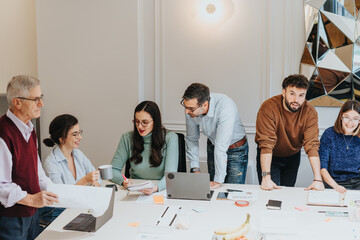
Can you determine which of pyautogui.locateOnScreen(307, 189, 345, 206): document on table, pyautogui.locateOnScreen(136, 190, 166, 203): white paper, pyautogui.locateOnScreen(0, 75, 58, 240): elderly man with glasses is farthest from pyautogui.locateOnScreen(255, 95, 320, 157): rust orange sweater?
pyautogui.locateOnScreen(0, 75, 58, 240): elderly man with glasses


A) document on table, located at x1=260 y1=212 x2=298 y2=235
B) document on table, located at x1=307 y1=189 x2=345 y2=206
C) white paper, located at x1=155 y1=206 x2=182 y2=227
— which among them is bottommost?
white paper, located at x1=155 y1=206 x2=182 y2=227

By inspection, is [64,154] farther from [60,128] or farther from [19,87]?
[19,87]

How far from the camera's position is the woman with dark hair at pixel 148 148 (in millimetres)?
2668

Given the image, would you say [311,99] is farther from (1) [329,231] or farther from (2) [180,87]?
(1) [329,231]

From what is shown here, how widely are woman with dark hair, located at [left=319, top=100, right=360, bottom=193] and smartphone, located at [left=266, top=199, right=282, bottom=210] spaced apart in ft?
1.83

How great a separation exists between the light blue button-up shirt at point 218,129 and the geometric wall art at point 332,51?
3.91ft

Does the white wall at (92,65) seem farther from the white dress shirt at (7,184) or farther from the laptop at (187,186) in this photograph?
the white dress shirt at (7,184)

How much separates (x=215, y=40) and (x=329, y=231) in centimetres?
242

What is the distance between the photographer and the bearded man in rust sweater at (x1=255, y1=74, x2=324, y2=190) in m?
2.56

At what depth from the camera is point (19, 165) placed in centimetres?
186

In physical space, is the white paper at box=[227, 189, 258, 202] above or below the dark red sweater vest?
below

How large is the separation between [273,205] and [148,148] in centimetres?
99

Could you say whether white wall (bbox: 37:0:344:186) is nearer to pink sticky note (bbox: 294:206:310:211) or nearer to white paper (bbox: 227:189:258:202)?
white paper (bbox: 227:189:258:202)

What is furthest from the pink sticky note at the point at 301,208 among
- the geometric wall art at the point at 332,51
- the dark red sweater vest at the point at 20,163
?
the geometric wall art at the point at 332,51
